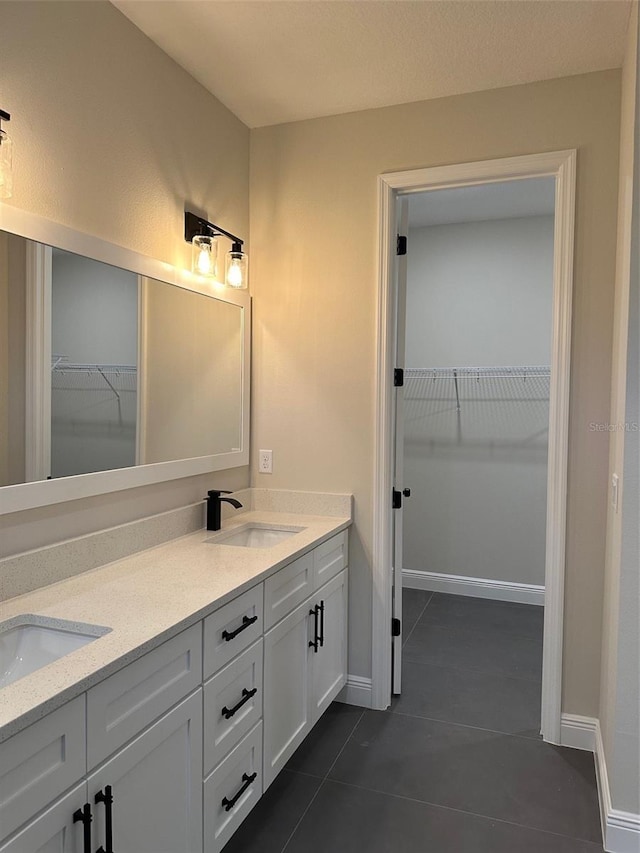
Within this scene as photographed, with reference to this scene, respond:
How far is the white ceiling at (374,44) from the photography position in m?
1.96

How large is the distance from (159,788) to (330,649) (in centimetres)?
119

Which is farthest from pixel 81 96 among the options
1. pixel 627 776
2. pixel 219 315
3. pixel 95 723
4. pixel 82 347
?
pixel 627 776

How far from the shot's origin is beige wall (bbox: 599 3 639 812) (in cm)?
185

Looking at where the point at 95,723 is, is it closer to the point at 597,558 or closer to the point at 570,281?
the point at 597,558

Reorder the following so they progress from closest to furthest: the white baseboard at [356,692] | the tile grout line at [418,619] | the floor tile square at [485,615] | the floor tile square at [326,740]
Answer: the floor tile square at [326,740]
the white baseboard at [356,692]
the tile grout line at [418,619]
the floor tile square at [485,615]

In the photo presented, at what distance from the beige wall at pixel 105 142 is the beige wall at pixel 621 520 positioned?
1.57 m

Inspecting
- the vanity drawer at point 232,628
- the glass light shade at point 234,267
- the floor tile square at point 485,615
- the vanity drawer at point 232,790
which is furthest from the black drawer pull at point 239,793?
the floor tile square at point 485,615

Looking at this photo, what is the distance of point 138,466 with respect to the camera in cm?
210

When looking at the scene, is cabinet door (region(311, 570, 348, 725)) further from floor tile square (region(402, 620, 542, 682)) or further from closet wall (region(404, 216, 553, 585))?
closet wall (region(404, 216, 553, 585))

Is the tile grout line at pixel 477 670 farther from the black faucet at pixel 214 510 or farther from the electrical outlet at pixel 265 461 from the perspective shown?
the black faucet at pixel 214 510

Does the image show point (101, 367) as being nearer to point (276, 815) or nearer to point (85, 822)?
point (85, 822)

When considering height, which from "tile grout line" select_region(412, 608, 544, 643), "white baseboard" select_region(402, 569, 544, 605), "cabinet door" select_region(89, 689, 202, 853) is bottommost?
"tile grout line" select_region(412, 608, 544, 643)

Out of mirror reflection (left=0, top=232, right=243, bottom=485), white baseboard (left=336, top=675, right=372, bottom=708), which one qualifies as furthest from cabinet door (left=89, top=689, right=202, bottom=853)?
white baseboard (left=336, top=675, right=372, bottom=708)

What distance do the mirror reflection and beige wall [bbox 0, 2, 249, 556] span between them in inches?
5.4
